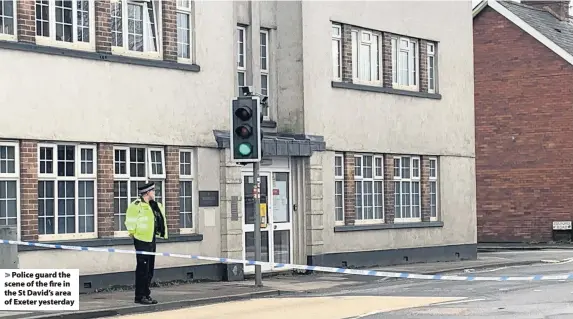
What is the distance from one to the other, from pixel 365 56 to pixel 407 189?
355 centimetres

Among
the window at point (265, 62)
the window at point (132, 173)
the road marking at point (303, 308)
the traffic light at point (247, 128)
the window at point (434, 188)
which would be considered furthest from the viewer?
the window at point (434, 188)

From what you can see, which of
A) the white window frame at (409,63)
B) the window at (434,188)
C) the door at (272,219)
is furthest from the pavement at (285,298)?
the white window frame at (409,63)

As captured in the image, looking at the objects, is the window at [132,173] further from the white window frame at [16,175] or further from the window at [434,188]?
the window at [434,188]

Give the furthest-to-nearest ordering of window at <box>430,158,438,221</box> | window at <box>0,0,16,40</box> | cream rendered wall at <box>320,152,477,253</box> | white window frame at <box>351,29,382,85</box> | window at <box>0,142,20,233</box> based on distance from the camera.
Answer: window at <box>430,158,438,221</box>, white window frame at <box>351,29,382,85</box>, cream rendered wall at <box>320,152,477,253</box>, window at <box>0,0,16,40</box>, window at <box>0,142,20,233</box>

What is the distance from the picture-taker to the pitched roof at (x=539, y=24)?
1523 inches

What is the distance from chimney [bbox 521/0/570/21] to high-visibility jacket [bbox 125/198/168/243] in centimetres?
2904

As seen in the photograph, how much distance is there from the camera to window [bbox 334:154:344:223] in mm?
25438

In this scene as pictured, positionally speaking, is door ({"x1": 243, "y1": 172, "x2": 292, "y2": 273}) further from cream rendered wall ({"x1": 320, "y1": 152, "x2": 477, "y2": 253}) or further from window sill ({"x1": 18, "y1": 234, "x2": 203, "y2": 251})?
window sill ({"x1": 18, "y1": 234, "x2": 203, "y2": 251})

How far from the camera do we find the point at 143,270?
17453 millimetres

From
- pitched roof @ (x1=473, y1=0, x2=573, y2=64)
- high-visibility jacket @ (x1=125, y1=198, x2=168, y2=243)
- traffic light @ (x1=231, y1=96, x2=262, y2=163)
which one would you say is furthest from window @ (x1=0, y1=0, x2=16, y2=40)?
pitched roof @ (x1=473, y1=0, x2=573, y2=64)

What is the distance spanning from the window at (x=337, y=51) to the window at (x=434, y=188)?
455cm

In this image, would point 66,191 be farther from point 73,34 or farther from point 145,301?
point 145,301

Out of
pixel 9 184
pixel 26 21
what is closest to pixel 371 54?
pixel 26 21

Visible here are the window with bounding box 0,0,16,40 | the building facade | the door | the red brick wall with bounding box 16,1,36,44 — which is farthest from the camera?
the door
